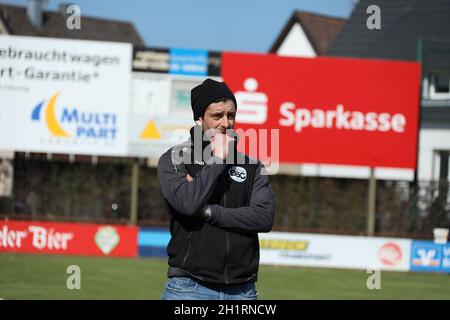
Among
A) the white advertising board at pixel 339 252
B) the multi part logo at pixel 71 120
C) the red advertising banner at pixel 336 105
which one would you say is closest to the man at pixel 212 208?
the white advertising board at pixel 339 252

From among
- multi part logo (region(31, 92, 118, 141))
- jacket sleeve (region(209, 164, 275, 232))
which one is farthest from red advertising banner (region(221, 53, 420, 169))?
jacket sleeve (region(209, 164, 275, 232))

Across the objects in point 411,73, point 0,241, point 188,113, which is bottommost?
point 0,241

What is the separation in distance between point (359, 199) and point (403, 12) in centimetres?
586

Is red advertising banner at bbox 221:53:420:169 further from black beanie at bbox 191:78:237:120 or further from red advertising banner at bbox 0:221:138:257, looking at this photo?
black beanie at bbox 191:78:237:120

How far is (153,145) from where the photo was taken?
2222 centimetres

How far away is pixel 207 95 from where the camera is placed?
174 inches

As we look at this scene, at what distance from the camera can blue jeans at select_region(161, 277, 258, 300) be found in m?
4.32

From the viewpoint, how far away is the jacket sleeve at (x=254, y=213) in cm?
429

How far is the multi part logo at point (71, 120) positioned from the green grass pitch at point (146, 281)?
11.5ft

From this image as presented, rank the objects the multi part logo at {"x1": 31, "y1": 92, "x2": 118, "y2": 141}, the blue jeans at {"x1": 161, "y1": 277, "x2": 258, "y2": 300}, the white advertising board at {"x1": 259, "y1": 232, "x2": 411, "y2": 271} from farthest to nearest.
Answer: the multi part logo at {"x1": 31, "y1": 92, "x2": 118, "y2": 141}
the white advertising board at {"x1": 259, "y1": 232, "x2": 411, "y2": 271}
the blue jeans at {"x1": 161, "y1": 277, "x2": 258, "y2": 300}

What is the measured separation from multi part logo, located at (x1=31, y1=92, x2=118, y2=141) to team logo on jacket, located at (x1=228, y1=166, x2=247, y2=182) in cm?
1786

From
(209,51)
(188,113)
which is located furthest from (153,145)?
(209,51)

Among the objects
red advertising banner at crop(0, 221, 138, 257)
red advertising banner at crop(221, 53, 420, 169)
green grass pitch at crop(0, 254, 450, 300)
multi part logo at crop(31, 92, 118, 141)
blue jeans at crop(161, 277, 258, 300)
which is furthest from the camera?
red advertising banner at crop(221, 53, 420, 169)
